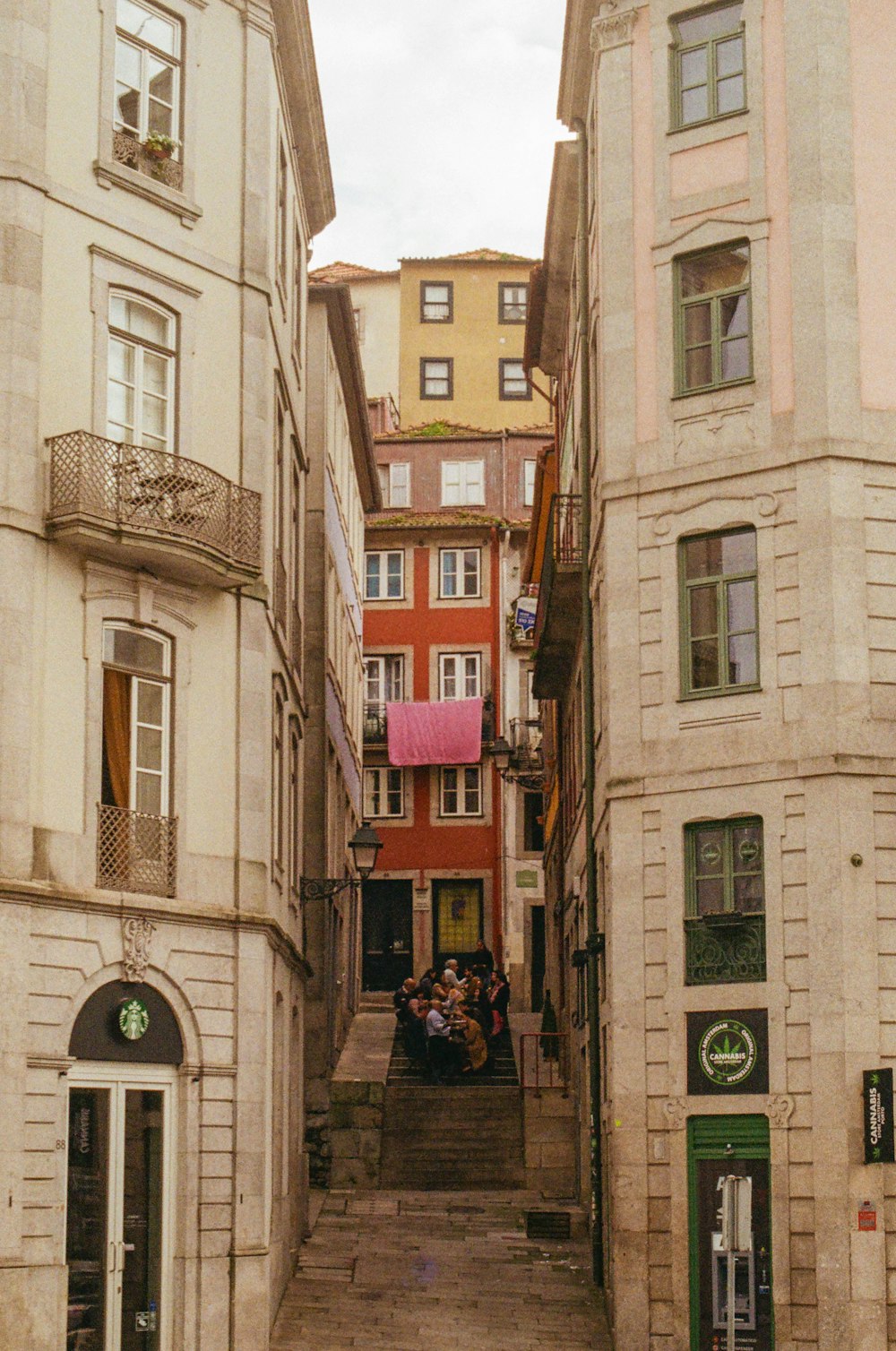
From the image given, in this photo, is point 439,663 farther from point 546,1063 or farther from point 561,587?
point 561,587

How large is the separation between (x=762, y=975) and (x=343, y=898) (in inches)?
863

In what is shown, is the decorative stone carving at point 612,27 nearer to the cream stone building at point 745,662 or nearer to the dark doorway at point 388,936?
the cream stone building at point 745,662

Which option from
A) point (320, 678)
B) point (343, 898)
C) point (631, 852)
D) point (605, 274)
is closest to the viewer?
point (631, 852)

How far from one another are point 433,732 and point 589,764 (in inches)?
1108

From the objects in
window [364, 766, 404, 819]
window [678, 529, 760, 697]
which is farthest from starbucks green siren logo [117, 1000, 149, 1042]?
window [364, 766, 404, 819]

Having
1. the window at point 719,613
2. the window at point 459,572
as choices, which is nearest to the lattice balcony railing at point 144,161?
the window at point 719,613

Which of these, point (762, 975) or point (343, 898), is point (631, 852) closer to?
point (762, 975)

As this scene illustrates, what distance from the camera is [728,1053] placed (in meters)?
24.9

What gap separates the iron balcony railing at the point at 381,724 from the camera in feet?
192

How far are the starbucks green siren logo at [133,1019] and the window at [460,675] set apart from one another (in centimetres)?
3579

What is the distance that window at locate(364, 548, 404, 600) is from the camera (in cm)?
6034

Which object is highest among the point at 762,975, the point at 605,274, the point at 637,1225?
the point at 605,274

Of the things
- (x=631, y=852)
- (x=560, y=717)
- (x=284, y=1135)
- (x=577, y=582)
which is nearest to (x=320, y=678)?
(x=560, y=717)

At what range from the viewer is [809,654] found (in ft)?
82.2
